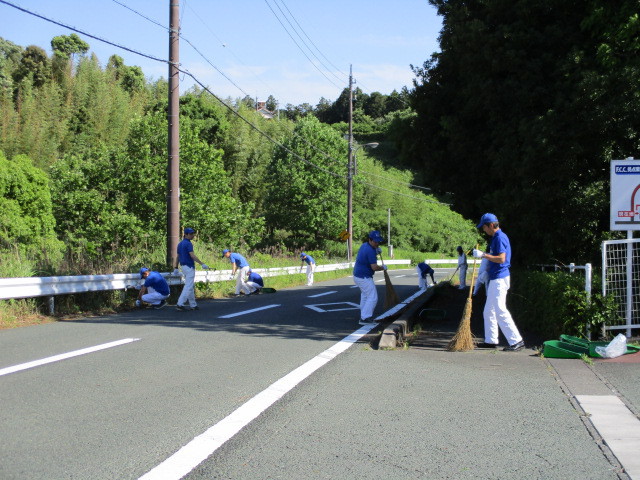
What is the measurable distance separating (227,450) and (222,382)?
221 cm

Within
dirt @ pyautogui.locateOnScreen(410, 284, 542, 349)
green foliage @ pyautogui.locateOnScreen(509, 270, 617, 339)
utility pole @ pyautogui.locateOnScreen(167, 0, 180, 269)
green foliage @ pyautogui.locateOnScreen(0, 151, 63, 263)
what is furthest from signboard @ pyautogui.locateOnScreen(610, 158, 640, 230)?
green foliage @ pyautogui.locateOnScreen(0, 151, 63, 263)

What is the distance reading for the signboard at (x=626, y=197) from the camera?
377 inches

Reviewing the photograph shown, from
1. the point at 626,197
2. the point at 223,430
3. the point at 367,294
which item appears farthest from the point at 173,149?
the point at 223,430

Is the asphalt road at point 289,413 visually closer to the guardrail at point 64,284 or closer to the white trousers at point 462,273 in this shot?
the guardrail at point 64,284

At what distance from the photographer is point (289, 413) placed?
5.57m

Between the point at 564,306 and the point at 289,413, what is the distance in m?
5.47

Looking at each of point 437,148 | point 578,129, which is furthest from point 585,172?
point 437,148

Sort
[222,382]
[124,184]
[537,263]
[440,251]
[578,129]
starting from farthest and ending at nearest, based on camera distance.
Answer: [440,251], [124,184], [537,263], [578,129], [222,382]

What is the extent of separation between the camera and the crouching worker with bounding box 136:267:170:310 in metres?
15.0

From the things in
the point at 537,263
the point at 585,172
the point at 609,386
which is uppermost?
the point at 585,172

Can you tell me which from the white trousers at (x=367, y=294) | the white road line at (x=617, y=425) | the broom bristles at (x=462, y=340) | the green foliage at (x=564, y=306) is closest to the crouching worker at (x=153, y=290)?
the white trousers at (x=367, y=294)

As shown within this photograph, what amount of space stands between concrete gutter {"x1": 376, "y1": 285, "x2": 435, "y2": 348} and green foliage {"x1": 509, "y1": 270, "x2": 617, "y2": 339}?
2.22 m

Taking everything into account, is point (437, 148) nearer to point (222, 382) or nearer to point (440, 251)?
point (222, 382)

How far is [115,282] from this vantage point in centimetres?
1468
